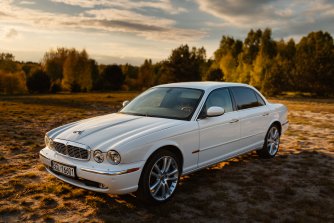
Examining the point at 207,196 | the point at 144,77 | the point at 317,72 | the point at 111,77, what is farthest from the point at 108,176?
the point at 111,77

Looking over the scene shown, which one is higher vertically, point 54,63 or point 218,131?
point 54,63

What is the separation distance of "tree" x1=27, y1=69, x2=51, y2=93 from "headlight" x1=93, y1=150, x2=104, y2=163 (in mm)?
48520

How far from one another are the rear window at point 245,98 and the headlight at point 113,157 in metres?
2.92

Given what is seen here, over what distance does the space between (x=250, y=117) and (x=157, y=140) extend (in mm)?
2668

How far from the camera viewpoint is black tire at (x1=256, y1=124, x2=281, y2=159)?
7.16 m

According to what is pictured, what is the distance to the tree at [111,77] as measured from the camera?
65.9 meters

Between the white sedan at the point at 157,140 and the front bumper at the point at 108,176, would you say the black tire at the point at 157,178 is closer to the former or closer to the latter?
the white sedan at the point at 157,140

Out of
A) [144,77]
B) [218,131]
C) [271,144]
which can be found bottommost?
[271,144]

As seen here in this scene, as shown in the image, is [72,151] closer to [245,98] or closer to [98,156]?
[98,156]

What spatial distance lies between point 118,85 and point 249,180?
2499 inches

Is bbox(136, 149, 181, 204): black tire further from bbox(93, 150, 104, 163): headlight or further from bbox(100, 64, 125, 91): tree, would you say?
bbox(100, 64, 125, 91): tree

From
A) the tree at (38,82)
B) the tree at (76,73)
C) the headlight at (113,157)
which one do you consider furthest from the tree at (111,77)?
the headlight at (113,157)

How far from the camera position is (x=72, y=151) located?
441cm

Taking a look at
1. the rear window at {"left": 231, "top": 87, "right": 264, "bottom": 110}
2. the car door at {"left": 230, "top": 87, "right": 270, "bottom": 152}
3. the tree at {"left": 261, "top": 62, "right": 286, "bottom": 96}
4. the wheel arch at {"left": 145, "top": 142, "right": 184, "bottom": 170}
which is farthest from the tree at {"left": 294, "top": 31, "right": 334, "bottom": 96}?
the wheel arch at {"left": 145, "top": 142, "right": 184, "bottom": 170}
